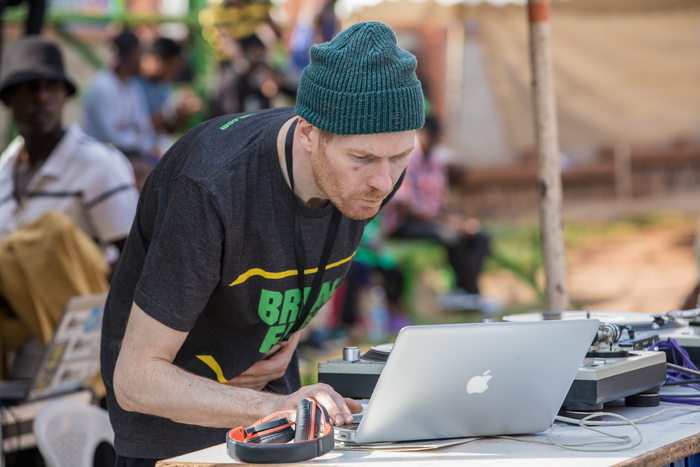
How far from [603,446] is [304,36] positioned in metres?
6.51

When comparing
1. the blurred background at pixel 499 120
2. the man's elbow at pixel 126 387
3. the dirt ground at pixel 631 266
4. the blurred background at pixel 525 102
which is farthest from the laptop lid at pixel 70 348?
the dirt ground at pixel 631 266

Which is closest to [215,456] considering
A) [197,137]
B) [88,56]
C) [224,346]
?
[224,346]

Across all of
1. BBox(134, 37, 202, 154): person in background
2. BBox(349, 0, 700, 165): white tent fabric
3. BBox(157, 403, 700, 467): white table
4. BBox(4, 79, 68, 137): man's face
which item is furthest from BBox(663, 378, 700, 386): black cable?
BBox(349, 0, 700, 165): white tent fabric

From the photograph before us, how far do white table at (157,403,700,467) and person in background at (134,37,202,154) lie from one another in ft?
19.6

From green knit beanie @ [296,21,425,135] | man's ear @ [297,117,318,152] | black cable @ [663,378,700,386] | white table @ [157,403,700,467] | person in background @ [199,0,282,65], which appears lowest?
black cable @ [663,378,700,386]

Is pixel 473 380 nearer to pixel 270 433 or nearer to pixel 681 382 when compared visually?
pixel 270 433

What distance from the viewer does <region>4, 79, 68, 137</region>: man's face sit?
4105 mm

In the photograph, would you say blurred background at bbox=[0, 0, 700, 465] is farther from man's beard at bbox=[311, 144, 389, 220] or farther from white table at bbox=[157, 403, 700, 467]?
white table at bbox=[157, 403, 700, 467]

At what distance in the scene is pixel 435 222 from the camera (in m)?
8.18

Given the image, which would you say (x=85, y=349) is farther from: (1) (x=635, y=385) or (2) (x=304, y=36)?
(2) (x=304, y=36)

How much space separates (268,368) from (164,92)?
6.04 metres

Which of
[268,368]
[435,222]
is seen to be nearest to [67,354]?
[268,368]

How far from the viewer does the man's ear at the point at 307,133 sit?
2.02m

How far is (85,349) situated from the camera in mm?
3762
